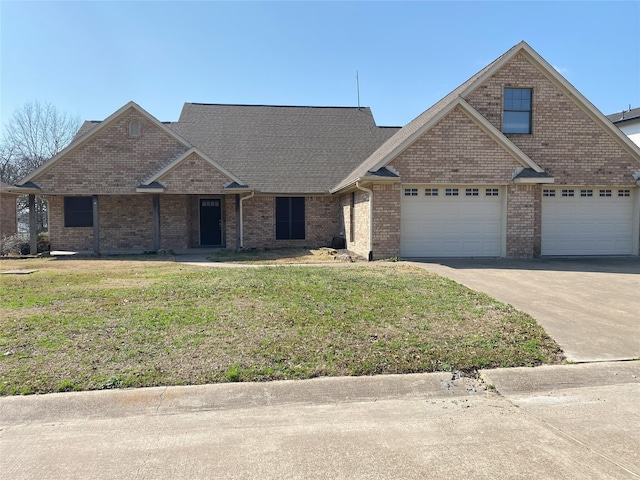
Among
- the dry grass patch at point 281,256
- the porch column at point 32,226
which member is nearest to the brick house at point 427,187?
the porch column at point 32,226

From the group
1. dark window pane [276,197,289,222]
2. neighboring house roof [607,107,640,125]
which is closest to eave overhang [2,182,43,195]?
dark window pane [276,197,289,222]

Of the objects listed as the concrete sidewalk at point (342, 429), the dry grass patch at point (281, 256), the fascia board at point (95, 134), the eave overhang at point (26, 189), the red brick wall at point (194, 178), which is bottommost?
the concrete sidewalk at point (342, 429)

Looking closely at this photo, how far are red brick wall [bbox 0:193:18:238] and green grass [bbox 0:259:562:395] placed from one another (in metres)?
15.6

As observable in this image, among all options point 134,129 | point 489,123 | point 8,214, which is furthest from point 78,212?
point 489,123

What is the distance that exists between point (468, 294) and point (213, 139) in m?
16.7

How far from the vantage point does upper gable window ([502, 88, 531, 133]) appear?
1528 centimetres

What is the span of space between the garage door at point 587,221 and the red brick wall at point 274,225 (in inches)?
331

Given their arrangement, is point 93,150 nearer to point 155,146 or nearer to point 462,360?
point 155,146

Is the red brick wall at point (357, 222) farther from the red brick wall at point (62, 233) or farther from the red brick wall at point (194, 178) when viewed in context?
the red brick wall at point (62, 233)

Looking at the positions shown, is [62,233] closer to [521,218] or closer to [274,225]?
[274,225]

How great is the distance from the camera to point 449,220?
14.6 meters

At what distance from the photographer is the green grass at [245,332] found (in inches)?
192

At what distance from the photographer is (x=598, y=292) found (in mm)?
9141

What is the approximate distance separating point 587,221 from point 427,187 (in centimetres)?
610
